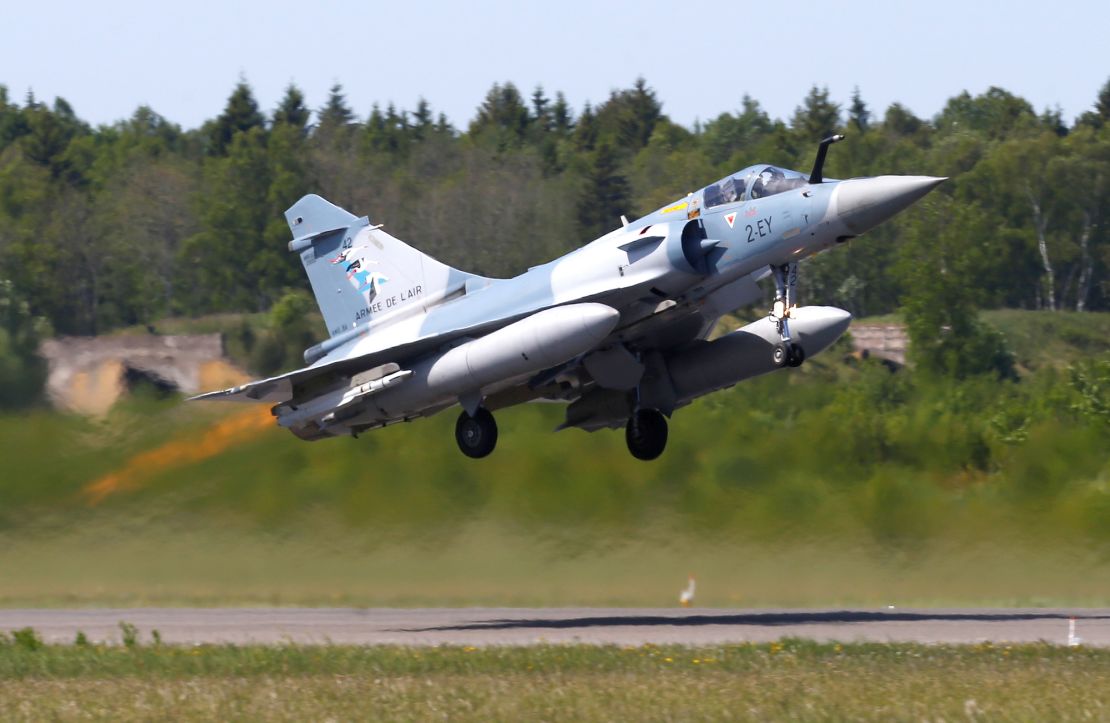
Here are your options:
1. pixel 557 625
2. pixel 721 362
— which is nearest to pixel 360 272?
pixel 721 362

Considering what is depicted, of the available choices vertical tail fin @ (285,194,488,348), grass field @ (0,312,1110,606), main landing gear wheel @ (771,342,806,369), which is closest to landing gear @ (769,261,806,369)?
main landing gear wheel @ (771,342,806,369)

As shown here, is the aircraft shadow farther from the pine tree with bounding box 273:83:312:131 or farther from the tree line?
the pine tree with bounding box 273:83:312:131

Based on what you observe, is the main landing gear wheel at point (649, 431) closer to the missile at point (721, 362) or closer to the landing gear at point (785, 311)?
the missile at point (721, 362)

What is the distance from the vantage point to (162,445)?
21828 millimetres

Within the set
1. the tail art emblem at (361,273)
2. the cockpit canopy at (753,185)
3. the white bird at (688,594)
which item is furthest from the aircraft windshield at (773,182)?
the white bird at (688,594)

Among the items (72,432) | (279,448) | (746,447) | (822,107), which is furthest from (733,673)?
(822,107)

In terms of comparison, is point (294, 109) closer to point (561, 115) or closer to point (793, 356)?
point (561, 115)

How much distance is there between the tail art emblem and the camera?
2128 centimetres

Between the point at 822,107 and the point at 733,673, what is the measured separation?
7249cm

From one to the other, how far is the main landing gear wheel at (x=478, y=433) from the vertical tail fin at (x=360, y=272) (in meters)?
1.65

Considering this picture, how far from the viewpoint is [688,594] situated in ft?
69.1

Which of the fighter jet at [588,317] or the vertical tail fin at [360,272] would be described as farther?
the vertical tail fin at [360,272]

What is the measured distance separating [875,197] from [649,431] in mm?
4874

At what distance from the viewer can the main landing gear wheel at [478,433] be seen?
2003 cm
